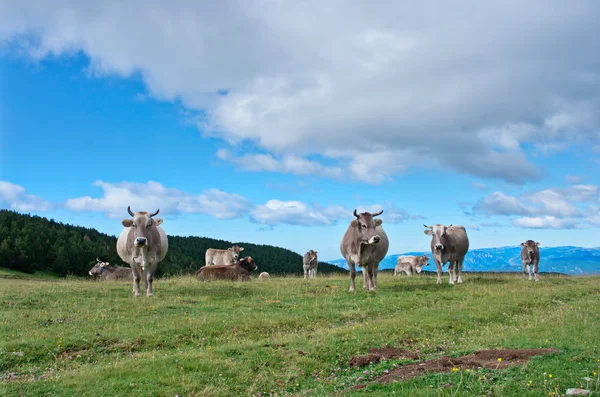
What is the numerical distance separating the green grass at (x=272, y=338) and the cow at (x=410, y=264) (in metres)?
25.1

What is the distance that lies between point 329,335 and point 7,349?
678 centimetres

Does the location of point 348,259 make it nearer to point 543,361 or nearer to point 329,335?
point 329,335

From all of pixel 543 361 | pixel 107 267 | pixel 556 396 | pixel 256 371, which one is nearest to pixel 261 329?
pixel 256 371

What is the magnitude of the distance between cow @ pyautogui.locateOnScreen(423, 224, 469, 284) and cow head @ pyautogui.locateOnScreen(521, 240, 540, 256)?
157 inches

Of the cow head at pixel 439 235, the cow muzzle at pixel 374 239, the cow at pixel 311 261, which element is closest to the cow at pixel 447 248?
the cow head at pixel 439 235

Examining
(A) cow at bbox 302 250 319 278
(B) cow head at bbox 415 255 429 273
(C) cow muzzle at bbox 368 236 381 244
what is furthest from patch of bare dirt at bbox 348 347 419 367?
(B) cow head at bbox 415 255 429 273

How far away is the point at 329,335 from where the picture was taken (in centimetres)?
1088

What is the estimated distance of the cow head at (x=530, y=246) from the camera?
26266 mm

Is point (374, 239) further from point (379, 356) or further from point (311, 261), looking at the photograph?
point (311, 261)

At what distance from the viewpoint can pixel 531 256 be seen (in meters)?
26.3

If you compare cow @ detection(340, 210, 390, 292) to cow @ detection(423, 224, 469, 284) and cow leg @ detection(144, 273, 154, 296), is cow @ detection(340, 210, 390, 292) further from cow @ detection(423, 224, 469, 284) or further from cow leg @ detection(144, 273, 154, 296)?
cow leg @ detection(144, 273, 154, 296)

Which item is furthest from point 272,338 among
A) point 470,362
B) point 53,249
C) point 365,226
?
point 53,249

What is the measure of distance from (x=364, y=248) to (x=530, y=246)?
12.5 meters

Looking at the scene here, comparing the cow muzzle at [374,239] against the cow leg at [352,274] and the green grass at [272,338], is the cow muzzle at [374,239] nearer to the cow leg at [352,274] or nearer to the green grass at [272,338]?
the cow leg at [352,274]
